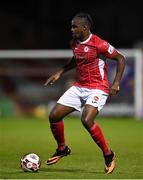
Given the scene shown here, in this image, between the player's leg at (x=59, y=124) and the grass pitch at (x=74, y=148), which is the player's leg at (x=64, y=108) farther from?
the grass pitch at (x=74, y=148)

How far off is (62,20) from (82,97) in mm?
29395

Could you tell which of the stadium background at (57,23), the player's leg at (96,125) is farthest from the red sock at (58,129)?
the stadium background at (57,23)

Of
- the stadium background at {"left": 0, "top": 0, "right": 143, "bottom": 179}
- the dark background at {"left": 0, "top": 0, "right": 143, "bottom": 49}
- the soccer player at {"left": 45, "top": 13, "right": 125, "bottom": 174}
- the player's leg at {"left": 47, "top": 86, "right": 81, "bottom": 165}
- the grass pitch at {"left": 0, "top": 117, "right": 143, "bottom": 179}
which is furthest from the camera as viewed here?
the dark background at {"left": 0, "top": 0, "right": 143, "bottom": 49}

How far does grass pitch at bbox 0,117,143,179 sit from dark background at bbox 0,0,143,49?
1349cm

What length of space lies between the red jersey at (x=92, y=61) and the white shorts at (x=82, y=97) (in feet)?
0.25

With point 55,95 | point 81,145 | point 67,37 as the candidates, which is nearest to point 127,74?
point 55,95

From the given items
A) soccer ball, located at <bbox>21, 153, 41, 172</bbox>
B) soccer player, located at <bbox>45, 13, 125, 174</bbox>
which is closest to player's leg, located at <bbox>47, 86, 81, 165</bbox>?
soccer player, located at <bbox>45, 13, 125, 174</bbox>

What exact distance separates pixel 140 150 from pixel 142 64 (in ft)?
38.1

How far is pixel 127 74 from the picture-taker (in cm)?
2697

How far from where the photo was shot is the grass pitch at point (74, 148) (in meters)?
11.8

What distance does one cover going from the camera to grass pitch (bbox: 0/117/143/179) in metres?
11.8

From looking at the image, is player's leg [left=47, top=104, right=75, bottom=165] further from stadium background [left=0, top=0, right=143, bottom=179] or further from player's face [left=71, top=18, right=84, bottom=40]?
player's face [left=71, top=18, right=84, bottom=40]

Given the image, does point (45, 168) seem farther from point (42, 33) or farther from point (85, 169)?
point (42, 33)

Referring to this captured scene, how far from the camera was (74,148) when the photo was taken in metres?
16.3
